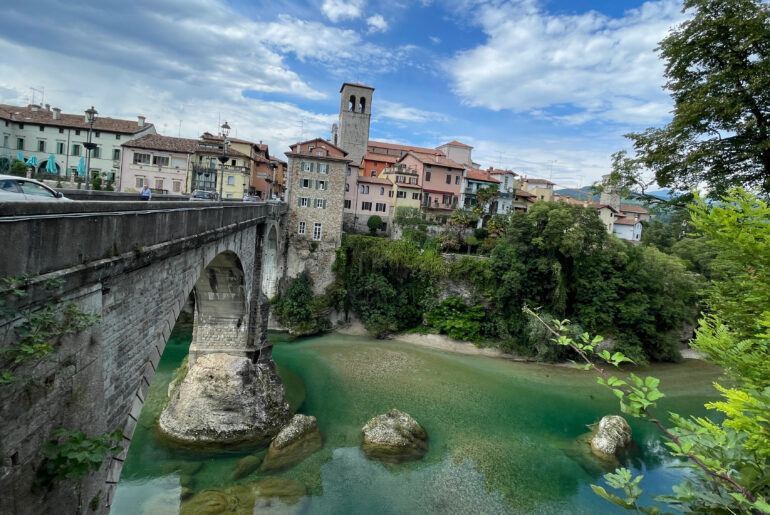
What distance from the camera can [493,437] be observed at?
1839cm

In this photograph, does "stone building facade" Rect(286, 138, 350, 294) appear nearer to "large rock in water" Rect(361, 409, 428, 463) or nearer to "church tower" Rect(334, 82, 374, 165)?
"large rock in water" Rect(361, 409, 428, 463)

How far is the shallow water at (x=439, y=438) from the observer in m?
14.1

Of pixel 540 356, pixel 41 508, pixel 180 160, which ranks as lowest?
pixel 540 356

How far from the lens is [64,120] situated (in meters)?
38.0

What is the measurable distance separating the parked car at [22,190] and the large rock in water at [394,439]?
13769mm

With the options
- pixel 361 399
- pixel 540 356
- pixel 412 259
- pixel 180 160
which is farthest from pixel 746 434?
pixel 180 160

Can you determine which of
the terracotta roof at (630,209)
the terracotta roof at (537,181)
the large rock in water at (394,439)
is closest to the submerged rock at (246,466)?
the large rock in water at (394,439)

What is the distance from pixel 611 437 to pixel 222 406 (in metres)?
17.1

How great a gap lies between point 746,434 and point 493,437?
55.2ft

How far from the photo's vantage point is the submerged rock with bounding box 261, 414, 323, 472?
50.3ft

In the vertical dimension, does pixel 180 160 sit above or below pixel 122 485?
above

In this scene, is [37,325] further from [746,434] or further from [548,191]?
[548,191]

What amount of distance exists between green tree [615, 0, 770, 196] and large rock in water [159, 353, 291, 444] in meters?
16.4

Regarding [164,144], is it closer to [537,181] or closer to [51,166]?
[51,166]
